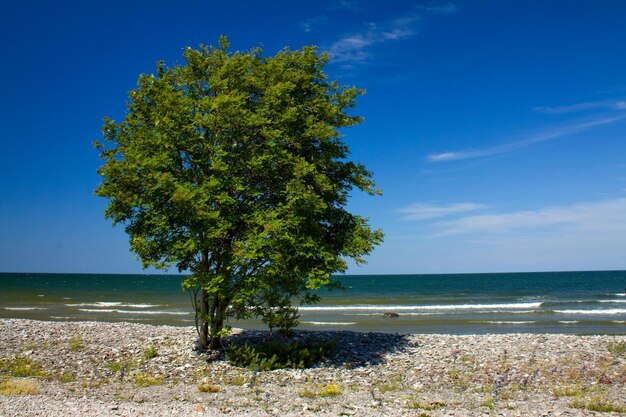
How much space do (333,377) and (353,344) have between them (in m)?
4.75

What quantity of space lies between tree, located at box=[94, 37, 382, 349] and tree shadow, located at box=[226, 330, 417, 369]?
2.31 metres

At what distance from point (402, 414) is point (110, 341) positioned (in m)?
12.8

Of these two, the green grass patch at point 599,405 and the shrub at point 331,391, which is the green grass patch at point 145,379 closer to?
the shrub at point 331,391

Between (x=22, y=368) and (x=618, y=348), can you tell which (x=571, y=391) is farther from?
(x=22, y=368)

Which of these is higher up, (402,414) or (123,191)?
(123,191)

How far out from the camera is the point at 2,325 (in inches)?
848

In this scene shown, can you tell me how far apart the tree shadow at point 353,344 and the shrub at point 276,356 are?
13.6 inches

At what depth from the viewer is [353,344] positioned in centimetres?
1903

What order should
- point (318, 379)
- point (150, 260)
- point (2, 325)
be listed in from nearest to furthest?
point (318, 379) → point (150, 260) → point (2, 325)

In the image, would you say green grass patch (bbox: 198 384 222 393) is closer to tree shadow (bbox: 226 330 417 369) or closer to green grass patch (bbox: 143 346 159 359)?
tree shadow (bbox: 226 330 417 369)

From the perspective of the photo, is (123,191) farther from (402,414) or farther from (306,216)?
(402,414)

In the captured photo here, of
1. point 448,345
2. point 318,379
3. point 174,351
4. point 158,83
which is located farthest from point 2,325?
point 448,345

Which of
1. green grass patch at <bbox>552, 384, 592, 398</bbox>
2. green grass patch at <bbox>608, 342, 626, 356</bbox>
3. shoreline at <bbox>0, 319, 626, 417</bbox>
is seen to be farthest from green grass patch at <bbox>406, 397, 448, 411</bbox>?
green grass patch at <bbox>608, 342, 626, 356</bbox>

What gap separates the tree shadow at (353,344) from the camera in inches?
646
